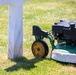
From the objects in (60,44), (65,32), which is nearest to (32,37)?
(60,44)

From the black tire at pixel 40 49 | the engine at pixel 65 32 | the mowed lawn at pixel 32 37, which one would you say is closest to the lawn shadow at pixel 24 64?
the mowed lawn at pixel 32 37

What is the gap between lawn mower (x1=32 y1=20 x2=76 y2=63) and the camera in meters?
6.18

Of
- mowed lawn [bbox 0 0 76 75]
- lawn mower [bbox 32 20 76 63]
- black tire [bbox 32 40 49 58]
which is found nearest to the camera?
mowed lawn [bbox 0 0 76 75]

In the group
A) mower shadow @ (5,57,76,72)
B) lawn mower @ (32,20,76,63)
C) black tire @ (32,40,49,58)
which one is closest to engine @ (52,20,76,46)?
lawn mower @ (32,20,76,63)

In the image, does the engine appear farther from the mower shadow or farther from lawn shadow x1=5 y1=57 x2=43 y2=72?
lawn shadow x1=5 y1=57 x2=43 y2=72

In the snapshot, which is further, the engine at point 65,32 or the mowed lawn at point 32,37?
the engine at point 65,32

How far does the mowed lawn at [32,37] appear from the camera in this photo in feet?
19.2

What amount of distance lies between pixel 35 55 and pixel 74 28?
3.26 ft

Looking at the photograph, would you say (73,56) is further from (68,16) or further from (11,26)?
(68,16)

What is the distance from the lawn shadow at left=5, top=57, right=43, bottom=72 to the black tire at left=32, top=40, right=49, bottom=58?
12 cm

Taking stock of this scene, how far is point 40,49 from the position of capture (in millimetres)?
6469

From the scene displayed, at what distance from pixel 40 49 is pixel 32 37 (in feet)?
6.96

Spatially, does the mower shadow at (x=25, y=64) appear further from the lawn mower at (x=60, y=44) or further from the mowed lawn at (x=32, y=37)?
the lawn mower at (x=60, y=44)

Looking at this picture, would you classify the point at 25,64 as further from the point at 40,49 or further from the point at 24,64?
the point at 40,49
